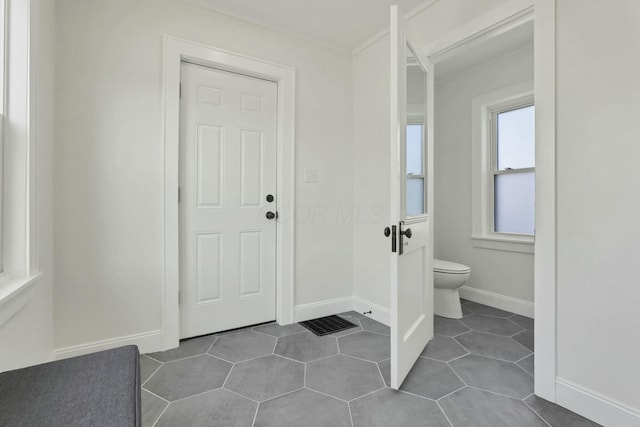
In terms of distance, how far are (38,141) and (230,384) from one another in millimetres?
1564

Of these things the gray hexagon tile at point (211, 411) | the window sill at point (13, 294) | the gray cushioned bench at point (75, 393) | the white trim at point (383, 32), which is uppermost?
the white trim at point (383, 32)

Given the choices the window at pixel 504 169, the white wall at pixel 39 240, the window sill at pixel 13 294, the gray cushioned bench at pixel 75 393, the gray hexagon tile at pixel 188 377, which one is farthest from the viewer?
A: the window at pixel 504 169

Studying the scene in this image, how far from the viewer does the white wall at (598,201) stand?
4.30 ft

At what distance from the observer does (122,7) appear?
198cm

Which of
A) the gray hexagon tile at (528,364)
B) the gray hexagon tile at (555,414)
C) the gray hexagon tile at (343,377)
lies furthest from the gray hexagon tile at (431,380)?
the gray hexagon tile at (528,364)

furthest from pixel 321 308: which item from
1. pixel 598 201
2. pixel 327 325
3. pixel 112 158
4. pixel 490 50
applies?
pixel 490 50

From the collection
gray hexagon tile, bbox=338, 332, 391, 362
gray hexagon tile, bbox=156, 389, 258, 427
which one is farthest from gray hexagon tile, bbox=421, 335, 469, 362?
gray hexagon tile, bbox=156, 389, 258, 427

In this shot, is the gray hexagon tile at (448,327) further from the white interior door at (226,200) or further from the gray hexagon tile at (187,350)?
the gray hexagon tile at (187,350)

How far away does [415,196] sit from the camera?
1.99 meters

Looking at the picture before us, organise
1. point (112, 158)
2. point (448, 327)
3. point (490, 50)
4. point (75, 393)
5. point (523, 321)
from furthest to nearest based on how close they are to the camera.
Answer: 1. point (490, 50)
2. point (523, 321)
3. point (448, 327)
4. point (112, 158)
5. point (75, 393)

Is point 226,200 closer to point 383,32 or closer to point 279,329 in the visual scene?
point 279,329

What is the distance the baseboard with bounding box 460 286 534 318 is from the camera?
2.80m

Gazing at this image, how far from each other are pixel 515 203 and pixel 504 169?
14.0 inches

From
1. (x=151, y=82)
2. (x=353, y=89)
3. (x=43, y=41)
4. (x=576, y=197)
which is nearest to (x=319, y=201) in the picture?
(x=353, y=89)
